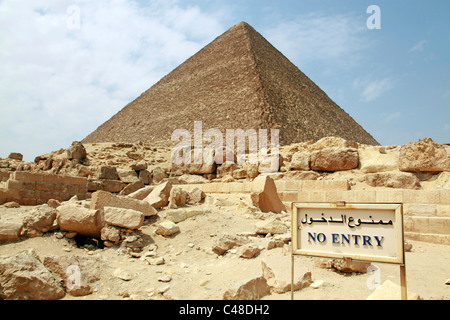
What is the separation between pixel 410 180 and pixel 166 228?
362 centimetres

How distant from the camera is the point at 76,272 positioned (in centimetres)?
318

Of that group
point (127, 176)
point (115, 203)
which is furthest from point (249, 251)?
point (127, 176)

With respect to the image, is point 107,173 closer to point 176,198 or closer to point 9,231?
point 176,198

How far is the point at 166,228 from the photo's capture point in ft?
14.4

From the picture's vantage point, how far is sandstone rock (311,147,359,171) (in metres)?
6.41

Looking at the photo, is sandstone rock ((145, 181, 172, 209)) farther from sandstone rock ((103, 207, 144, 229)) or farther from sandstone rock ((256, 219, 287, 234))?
sandstone rock ((256, 219, 287, 234))

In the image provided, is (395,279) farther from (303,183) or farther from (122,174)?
(122,174)

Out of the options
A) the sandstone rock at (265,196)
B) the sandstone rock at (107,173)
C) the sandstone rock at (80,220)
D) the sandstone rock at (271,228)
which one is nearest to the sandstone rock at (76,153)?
the sandstone rock at (107,173)

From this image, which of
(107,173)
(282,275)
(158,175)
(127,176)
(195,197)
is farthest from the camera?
(158,175)

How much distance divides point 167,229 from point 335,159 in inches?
137

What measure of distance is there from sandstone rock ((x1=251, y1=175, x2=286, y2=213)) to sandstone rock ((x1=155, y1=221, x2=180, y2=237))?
1.47m

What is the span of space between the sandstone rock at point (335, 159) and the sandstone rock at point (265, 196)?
1.46 metres
